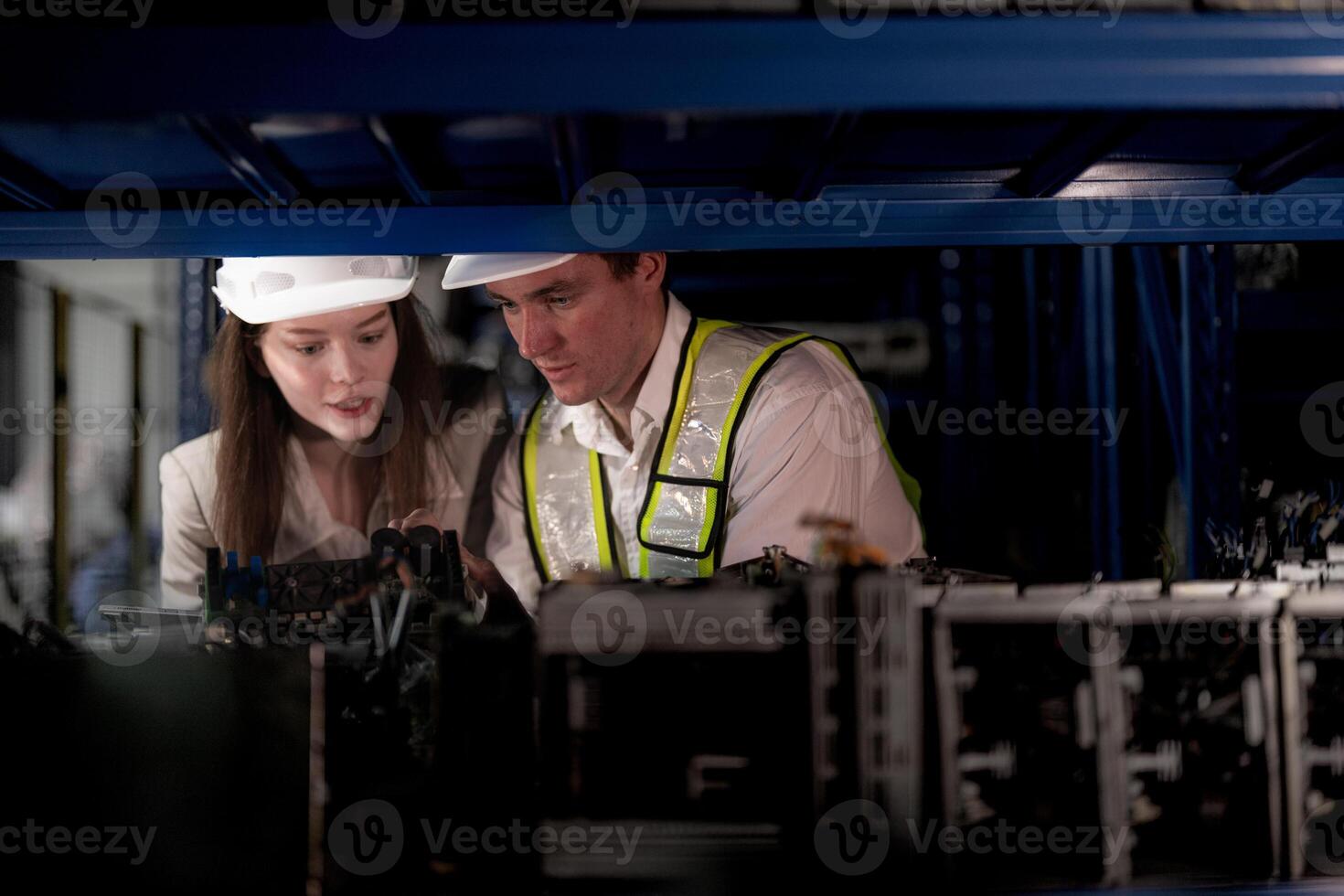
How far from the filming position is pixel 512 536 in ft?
9.45

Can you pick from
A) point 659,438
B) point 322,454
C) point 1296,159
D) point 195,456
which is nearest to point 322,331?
point 322,454

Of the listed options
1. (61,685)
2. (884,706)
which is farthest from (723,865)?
(61,685)

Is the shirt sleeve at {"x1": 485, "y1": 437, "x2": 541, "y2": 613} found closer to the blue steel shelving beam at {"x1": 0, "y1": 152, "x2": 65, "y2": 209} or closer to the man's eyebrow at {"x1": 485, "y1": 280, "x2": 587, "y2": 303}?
the man's eyebrow at {"x1": 485, "y1": 280, "x2": 587, "y2": 303}

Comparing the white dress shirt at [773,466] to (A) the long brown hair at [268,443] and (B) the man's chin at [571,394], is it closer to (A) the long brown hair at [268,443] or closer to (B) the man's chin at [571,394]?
(B) the man's chin at [571,394]

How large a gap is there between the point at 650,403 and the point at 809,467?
0.51 m

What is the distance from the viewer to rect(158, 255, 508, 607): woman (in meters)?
2.86

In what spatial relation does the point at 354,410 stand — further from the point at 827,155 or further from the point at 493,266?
the point at 827,155

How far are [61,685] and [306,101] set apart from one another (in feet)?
3.49

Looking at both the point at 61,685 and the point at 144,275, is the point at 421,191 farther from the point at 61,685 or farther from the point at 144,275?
the point at 144,275

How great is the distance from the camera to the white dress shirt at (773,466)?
2.61m

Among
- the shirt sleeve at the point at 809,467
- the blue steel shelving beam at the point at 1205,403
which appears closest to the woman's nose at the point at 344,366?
the shirt sleeve at the point at 809,467

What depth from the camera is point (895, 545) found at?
285 cm

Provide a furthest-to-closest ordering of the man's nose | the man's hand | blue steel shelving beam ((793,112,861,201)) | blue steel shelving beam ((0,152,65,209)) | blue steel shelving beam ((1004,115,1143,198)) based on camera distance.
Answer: the man's hand, the man's nose, blue steel shelving beam ((0,152,65,209)), blue steel shelving beam ((1004,115,1143,198)), blue steel shelving beam ((793,112,861,201))

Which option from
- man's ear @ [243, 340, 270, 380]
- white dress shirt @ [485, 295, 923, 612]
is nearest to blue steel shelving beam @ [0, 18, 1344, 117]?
white dress shirt @ [485, 295, 923, 612]
